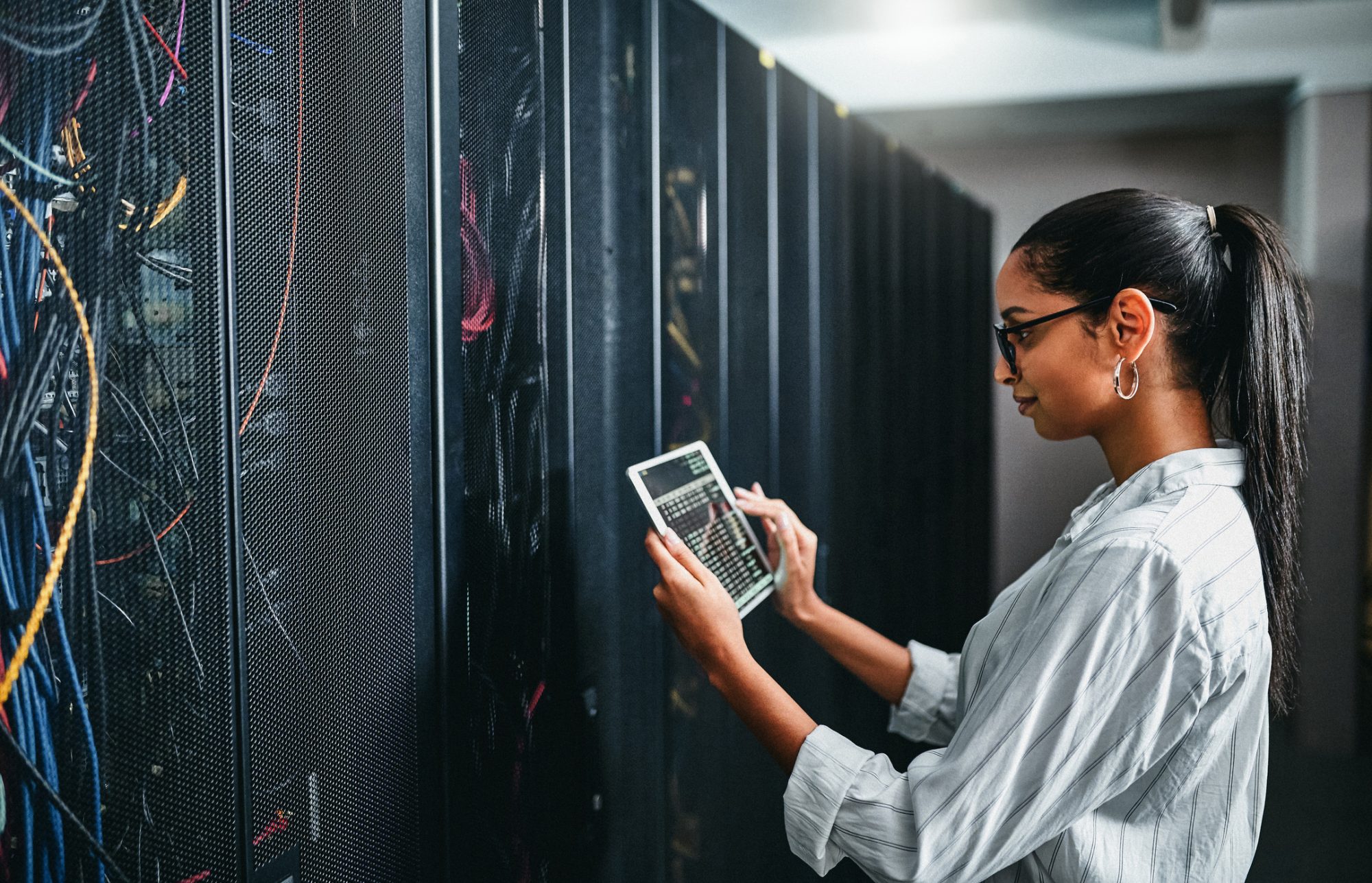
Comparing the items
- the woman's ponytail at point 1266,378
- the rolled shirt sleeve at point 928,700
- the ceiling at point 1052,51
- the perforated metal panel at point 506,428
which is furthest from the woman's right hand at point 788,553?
the ceiling at point 1052,51

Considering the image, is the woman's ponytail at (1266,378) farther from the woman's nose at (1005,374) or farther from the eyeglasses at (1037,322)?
the woman's nose at (1005,374)

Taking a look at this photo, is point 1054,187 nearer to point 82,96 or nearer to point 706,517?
point 706,517

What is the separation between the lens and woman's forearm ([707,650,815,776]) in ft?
3.12

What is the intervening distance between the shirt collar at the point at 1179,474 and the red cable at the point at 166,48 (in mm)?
949

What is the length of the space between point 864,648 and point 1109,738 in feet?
1.73

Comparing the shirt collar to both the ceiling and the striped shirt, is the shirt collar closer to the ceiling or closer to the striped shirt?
the striped shirt

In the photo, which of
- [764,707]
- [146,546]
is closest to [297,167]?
[146,546]

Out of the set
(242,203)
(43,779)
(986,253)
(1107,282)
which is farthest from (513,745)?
(986,253)

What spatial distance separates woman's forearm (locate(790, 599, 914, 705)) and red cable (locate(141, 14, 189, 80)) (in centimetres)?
100

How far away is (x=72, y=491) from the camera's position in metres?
0.67

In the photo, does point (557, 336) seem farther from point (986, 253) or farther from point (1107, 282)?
point (986, 253)

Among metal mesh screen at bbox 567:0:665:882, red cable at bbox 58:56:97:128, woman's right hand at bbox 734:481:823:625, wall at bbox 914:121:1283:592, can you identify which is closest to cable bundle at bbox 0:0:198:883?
red cable at bbox 58:56:97:128

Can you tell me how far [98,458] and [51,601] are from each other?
0.35ft

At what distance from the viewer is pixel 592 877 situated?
1.36 metres
